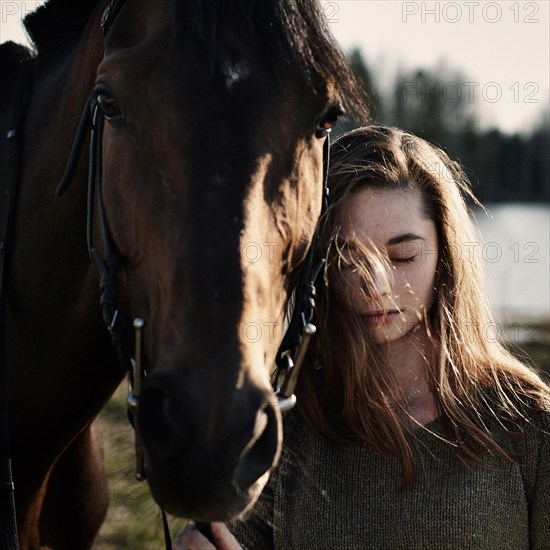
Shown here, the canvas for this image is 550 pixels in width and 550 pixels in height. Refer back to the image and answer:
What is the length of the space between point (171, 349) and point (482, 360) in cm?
135

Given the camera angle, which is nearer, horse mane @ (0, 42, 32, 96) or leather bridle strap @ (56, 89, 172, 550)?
leather bridle strap @ (56, 89, 172, 550)

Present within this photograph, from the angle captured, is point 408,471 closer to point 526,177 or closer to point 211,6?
point 211,6

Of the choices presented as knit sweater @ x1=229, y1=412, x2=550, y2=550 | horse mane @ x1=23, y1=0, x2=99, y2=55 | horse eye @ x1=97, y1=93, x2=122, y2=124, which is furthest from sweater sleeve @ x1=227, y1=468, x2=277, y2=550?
horse mane @ x1=23, y1=0, x2=99, y2=55

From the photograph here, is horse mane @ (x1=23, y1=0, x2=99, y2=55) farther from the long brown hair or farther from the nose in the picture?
the nose

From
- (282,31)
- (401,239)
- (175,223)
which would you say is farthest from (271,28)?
(401,239)

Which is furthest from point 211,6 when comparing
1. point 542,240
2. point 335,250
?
point 542,240

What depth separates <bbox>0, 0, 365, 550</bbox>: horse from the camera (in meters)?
1.62

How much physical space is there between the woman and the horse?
0.46 metres

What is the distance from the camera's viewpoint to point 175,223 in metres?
1.74

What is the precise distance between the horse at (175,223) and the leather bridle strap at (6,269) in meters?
0.01

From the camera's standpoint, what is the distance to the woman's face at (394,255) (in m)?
2.44

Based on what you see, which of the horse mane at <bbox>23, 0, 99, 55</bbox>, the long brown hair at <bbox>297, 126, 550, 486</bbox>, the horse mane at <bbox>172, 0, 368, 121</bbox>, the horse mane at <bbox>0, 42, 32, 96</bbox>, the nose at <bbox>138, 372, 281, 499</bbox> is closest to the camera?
the nose at <bbox>138, 372, 281, 499</bbox>

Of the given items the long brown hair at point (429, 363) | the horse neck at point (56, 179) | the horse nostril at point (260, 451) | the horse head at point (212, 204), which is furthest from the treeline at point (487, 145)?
the horse nostril at point (260, 451)

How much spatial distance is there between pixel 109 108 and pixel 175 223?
44 centimetres
